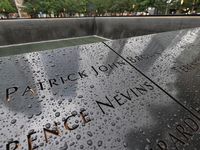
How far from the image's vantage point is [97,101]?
0.93 meters

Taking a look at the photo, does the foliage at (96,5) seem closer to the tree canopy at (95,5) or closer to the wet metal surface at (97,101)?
the tree canopy at (95,5)

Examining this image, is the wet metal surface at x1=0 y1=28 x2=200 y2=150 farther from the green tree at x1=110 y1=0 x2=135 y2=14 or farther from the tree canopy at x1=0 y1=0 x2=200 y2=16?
the green tree at x1=110 y1=0 x2=135 y2=14

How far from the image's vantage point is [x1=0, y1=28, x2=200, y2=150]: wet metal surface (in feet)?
2.33

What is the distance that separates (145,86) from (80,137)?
2.40 ft

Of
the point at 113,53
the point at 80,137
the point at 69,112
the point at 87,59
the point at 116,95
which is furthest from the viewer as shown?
the point at 113,53

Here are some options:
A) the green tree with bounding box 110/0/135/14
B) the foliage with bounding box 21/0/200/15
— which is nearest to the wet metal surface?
the foliage with bounding box 21/0/200/15

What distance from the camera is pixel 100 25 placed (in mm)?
8922

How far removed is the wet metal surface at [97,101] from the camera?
0.71 m

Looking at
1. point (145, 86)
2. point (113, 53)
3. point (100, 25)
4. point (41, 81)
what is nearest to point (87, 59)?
point (113, 53)

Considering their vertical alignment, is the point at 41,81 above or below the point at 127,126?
above

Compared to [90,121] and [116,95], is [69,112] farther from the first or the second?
[116,95]

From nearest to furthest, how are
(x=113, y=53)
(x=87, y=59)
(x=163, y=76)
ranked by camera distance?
(x=163, y=76) → (x=87, y=59) → (x=113, y=53)

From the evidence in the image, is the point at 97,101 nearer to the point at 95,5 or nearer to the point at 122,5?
the point at 122,5

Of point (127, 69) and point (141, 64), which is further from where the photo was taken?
point (141, 64)
